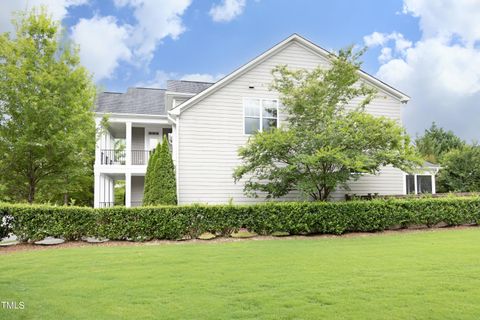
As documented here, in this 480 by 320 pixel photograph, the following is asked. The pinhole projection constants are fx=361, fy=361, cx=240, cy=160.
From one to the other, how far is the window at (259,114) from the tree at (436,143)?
94.3ft

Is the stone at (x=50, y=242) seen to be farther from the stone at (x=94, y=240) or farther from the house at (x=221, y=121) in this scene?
the house at (x=221, y=121)

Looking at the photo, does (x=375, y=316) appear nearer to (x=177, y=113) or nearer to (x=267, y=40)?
(x=177, y=113)

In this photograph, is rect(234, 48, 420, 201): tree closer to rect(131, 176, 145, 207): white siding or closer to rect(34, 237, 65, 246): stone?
rect(34, 237, 65, 246): stone

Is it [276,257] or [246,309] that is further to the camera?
[276,257]

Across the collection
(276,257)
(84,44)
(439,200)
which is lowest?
(276,257)

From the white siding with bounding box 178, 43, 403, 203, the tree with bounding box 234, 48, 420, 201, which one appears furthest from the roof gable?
the tree with bounding box 234, 48, 420, 201

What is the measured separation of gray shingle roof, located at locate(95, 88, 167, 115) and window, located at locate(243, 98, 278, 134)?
4833 millimetres

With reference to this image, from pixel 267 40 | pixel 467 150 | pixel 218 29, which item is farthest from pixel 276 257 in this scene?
pixel 467 150

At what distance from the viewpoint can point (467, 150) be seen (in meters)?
27.0

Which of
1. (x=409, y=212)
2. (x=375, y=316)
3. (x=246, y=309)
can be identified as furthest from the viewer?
(x=409, y=212)

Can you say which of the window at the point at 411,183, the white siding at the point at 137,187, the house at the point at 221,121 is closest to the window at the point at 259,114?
the house at the point at 221,121

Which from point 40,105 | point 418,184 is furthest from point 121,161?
point 418,184

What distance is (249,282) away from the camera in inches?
227

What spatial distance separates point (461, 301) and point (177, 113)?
12223 mm
